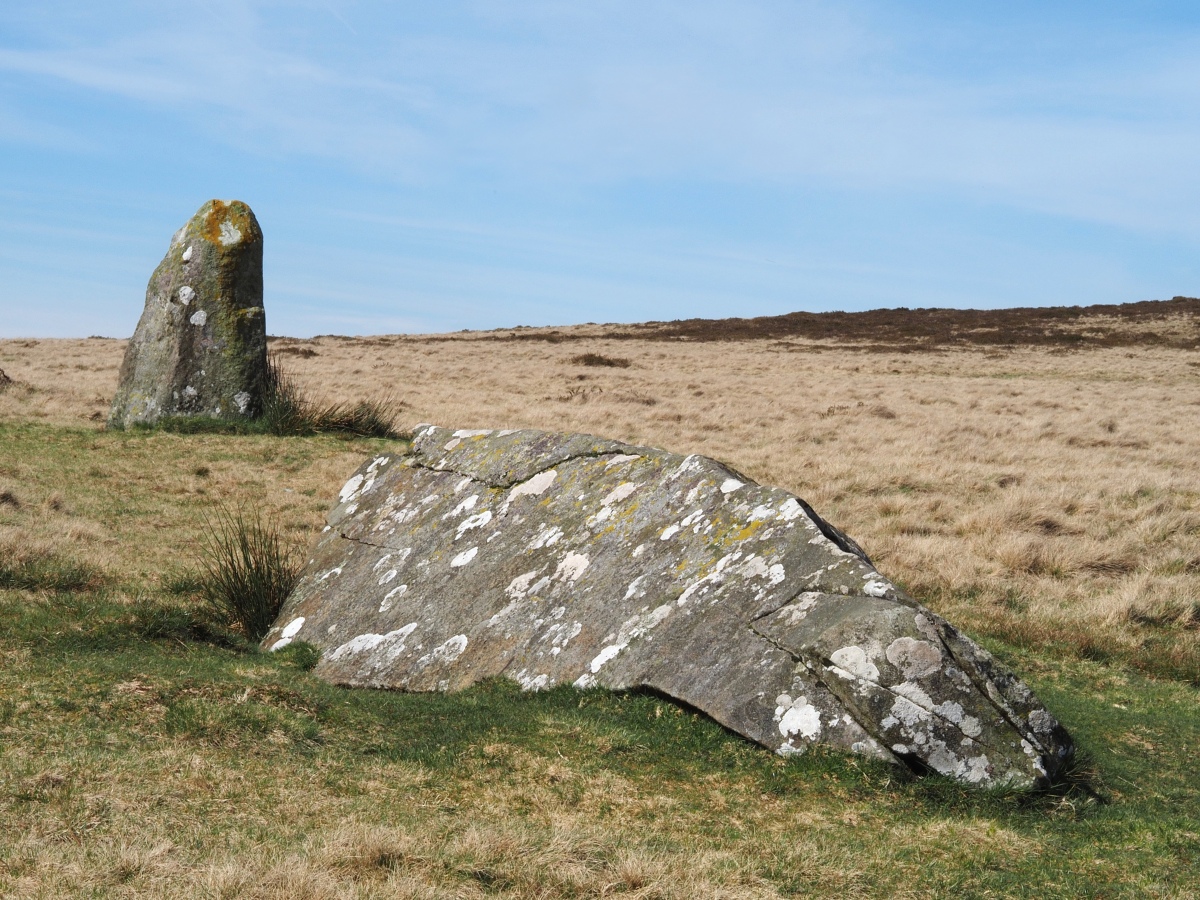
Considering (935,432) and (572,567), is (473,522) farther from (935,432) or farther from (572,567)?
(935,432)

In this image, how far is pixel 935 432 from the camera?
20859 mm

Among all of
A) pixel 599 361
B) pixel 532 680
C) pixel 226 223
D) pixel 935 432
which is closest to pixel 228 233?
pixel 226 223

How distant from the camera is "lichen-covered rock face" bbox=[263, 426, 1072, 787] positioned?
4.80 m

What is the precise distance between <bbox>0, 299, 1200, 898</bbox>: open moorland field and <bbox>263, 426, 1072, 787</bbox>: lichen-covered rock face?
20 centimetres

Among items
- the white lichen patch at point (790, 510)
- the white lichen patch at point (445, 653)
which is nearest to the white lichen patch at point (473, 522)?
the white lichen patch at point (445, 653)

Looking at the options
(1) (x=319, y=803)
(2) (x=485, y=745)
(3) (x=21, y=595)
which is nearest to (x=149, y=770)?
(1) (x=319, y=803)

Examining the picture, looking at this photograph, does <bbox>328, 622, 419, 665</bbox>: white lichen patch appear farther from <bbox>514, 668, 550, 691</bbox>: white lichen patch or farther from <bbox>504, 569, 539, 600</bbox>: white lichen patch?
<bbox>514, 668, 550, 691</bbox>: white lichen patch

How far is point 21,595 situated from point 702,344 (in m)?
46.8

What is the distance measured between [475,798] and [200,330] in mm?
12600

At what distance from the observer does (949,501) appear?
544 inches

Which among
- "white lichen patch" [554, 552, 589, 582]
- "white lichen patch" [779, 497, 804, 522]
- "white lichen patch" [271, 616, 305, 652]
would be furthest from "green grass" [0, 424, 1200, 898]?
"white lichen patch" [779, 497, 804, 522]

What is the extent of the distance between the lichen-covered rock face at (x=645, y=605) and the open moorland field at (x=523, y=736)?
20cm

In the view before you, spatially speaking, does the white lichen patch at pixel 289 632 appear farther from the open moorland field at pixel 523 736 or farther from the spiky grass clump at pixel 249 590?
the spiky grass clump at pixel 249 590

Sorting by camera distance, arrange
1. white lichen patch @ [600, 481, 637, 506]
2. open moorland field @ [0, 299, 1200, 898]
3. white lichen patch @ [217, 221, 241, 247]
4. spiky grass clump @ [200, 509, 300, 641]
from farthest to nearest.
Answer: white lichen patch @ [217, 221, 241, 247]
spiky grass clump @ [200, 509, 300, 641]
white lichen patch @ [600, 481, 637, 506]
open moorland field @ [0, 299, 1200, 898]
